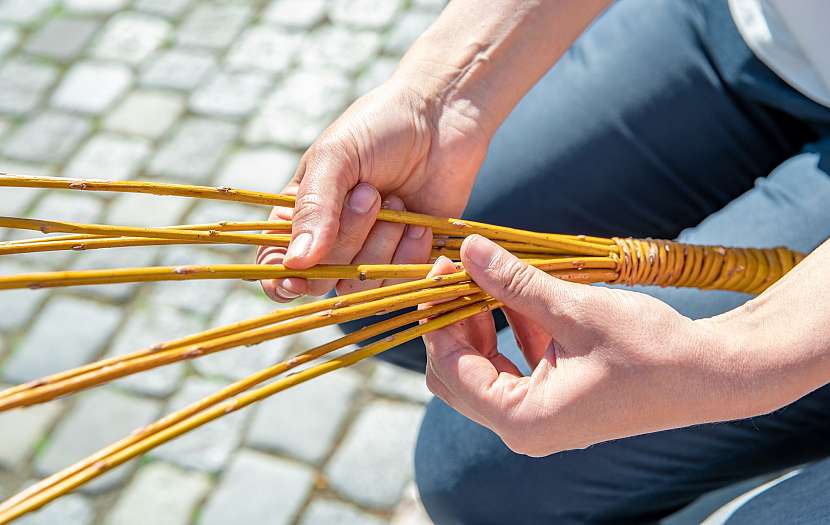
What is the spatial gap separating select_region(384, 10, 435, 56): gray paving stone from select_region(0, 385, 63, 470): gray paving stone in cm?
135

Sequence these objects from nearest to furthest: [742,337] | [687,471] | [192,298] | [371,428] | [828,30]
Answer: [742,337] → [828,30] → [687,471] → [371,428] → [192,298]

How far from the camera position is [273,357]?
1.95 m

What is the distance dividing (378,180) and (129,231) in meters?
0.37

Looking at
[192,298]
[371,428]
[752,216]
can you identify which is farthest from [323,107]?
[752,216]

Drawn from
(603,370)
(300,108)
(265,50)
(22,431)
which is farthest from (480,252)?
(265,50)

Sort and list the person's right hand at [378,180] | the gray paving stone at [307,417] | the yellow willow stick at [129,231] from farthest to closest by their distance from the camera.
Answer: the gray paving stone at [307,417]
the person's right hand at [378,180]
the yellow willow stick at [129,231]

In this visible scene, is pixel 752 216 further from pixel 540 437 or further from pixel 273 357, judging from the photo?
pixel 273 357

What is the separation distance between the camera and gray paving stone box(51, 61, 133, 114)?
2.50 meters

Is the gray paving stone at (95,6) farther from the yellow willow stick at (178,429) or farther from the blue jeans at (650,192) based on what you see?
the yellow willow stick at (178,429)

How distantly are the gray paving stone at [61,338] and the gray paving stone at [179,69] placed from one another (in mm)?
782

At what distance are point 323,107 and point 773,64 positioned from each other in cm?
143

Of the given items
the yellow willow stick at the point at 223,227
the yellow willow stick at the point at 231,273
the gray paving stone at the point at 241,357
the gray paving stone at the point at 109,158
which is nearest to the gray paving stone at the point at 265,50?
the gray paving stone at the point at 109,158

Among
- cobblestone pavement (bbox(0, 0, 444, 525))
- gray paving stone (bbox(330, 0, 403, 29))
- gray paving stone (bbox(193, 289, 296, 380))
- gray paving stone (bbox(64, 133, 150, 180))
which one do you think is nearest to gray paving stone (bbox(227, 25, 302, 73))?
cobblestone pavement (bbox(0, 0, 444, 525))

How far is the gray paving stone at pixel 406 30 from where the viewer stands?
2.54 meters
